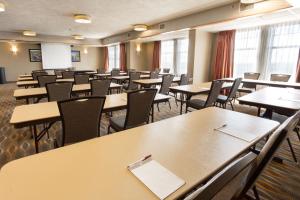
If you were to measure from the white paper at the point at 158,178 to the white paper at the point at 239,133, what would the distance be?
73 centimetres

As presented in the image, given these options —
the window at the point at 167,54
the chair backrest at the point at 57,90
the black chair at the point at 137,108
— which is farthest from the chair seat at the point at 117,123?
the window at the point at 167,54

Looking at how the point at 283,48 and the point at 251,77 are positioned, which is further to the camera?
the point at 283,48

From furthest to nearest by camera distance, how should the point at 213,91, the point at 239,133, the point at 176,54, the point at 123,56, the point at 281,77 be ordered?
the point at 123,56, the point at 176,54, the point at 281,77, the point at 213,91, the point at 239,133

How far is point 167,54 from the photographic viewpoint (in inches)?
402

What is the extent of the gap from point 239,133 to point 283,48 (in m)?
5.96

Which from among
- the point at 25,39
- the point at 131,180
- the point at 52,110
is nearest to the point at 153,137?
the point at 131,180

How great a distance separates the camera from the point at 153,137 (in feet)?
4.59

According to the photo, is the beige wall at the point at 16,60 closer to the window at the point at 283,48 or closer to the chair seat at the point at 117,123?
the chair seat at the point at 117,123

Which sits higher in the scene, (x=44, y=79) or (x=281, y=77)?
(x=281, y=77)

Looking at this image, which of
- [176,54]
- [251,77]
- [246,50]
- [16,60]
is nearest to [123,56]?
[176,54]

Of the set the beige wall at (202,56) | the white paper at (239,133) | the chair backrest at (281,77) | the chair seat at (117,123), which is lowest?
the chair seat at (117,123)

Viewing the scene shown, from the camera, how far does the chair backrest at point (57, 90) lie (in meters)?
3.09

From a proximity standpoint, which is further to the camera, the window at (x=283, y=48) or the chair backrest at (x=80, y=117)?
the window at (x=283, y=48)

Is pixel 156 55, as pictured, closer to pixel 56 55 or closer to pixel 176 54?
pixel 176 54
